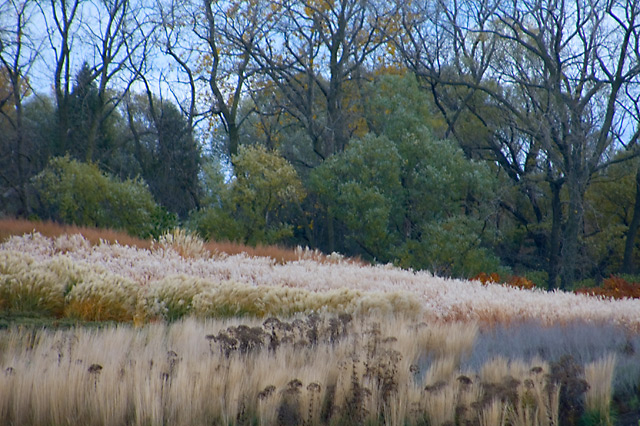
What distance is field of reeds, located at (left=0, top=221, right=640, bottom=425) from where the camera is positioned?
4074mm

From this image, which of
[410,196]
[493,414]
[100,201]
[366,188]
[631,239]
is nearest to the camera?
[493,414]

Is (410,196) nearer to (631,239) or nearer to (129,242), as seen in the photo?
(631,239)

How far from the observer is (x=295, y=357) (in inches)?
209

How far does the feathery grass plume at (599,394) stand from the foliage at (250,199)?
616 inches

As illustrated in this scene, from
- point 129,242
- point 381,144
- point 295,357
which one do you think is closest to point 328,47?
point 381,144

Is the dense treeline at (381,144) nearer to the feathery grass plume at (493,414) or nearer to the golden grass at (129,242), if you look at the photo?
the golden grass at (129,242)

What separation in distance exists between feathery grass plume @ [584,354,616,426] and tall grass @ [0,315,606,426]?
1.12 feet

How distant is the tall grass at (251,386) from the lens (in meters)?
3.99

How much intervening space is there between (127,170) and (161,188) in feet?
15.3

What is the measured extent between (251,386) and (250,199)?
15.8 metres

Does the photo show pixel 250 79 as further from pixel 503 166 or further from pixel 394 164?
pixel 503 166

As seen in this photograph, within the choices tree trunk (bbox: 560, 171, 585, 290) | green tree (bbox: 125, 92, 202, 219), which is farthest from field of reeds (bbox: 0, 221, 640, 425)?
green tree (bbox: 125, 92, 202, 219)

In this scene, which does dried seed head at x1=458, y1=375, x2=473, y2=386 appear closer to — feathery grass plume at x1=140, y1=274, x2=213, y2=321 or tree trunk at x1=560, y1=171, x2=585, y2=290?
feathery grass plume at x1=140, y1=274, x2=213, y2=321

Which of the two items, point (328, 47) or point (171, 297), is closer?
point (171, 297)
